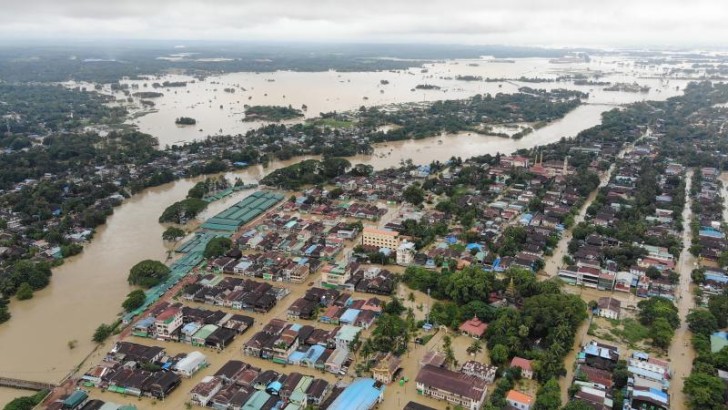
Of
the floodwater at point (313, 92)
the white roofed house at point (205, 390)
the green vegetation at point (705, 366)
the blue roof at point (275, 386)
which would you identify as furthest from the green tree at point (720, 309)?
the floodwater at point (313, 92)

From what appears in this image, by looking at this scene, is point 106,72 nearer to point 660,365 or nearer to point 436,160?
point 436,160

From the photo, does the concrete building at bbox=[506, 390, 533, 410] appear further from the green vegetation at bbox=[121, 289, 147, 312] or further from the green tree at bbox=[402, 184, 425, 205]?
the green tree at bbox=[402, 184, 425, 205]

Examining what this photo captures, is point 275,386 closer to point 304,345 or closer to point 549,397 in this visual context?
point 304,345

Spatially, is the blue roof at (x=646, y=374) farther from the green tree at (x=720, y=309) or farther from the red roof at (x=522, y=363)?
the green tree at (x=720, y=309)

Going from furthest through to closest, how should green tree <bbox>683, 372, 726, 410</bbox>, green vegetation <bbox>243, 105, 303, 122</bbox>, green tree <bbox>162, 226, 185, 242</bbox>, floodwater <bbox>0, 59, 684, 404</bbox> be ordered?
green vegetation <bbox>243, 105, 303, 122</bbox> < green tree <bbox>162, 226, 185, 242</bbox> < floodwater <bbox>0, 59, 684, 404</bbox> < green tree <bbox>683, 372, 726, 410</bbox>

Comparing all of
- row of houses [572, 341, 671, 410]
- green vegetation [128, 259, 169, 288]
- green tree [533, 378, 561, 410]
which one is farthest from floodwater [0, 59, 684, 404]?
row of houses [572, 341, 671, 410]

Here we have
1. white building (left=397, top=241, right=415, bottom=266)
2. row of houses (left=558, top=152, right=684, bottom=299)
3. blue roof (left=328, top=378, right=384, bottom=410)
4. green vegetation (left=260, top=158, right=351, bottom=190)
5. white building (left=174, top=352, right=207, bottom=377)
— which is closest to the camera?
blue roof (left=328, top=378, right=384, bottom=410)

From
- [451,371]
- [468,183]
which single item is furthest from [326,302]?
[468,183]
